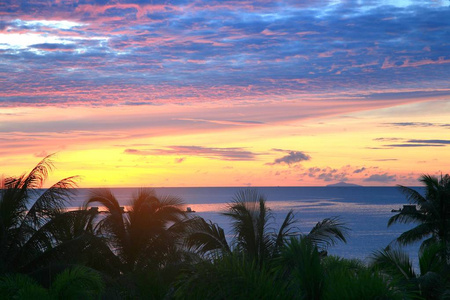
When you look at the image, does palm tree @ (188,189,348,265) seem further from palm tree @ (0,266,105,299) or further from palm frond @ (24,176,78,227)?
palm tree @ (0,266,105,299)

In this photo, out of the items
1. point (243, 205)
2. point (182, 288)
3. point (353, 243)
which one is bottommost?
point (353, 243)

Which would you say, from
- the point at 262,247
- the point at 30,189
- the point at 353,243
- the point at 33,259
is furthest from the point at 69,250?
the point at 353,243

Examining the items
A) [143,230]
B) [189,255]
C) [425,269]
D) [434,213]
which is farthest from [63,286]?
[434,213]

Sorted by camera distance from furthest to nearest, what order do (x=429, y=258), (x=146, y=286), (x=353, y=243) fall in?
(x=353, y=243)
(x=146, y=286)
(x=429, y=258)

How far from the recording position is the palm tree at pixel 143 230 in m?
22.7

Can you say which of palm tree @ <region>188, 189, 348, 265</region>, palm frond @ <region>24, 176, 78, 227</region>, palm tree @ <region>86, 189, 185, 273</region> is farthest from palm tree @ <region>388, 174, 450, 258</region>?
palm frond @ <region>24, 176, 78, 227</region>

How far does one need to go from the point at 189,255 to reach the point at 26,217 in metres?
5.19

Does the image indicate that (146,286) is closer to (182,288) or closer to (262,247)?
(262,247)

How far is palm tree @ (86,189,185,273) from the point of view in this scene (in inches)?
893

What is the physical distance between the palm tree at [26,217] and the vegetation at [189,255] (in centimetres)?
3

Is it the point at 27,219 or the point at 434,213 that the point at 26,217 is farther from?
the point at 434,213

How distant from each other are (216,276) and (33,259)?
982 cm

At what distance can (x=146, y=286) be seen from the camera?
58.4ft

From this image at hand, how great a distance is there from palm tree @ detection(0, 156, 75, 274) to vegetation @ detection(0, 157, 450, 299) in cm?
3
